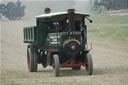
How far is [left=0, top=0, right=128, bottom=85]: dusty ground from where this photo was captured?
1100 cm

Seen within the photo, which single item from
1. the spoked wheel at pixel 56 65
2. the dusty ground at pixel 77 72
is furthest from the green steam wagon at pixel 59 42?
the dusty ground at pixel 77 72

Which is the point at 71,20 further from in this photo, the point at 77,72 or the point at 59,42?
the point at 77,72

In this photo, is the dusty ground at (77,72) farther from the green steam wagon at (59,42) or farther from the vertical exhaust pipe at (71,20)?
the vertical exhaust pipe at (71,20)

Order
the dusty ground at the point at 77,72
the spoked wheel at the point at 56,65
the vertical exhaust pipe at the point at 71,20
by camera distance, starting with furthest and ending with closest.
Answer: the vertical exhaust pipe at the point at 71,20
the spoked wheel at the point at 56,65
the dusty ground at the point at 77,72

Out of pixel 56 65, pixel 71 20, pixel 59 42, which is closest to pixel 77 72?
pixel 59 42

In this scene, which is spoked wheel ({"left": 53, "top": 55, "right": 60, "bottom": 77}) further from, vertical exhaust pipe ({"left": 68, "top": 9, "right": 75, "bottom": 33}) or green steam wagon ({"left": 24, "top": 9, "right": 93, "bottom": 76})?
vertical exhaust pipe ({"left": 68, "top": 9, "right": 75, "bottom": 33})

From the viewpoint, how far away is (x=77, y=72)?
47.9 ft

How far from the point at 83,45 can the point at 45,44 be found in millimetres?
1494

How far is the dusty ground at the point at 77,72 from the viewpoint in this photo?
433 inches

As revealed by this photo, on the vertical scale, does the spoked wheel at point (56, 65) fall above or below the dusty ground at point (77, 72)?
above

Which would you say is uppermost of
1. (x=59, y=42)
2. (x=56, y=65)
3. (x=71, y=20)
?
(x=71, y=20)

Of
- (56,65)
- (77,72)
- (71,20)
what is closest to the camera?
(56,65)

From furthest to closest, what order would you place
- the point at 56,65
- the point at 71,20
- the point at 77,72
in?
the point at 77,72 → the point at 71,20 → the point at 56,65

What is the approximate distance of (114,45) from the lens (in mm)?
26125
